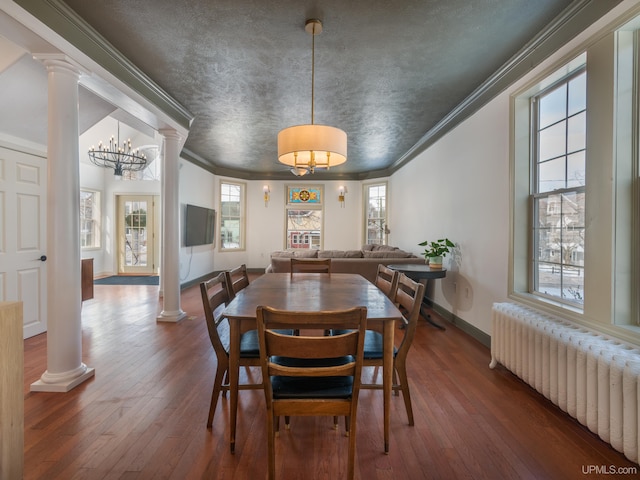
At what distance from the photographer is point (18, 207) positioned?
3283 millimetres

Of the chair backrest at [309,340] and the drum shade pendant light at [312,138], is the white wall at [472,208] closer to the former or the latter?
the drum shade pendant light at [312,138]

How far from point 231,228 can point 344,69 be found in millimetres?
6014

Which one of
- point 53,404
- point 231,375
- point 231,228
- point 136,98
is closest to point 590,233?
point 231,375

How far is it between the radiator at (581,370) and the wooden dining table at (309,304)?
3.47 ft

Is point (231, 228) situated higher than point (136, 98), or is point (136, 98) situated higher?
point (136, 98)

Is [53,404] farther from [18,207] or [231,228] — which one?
[231,228]

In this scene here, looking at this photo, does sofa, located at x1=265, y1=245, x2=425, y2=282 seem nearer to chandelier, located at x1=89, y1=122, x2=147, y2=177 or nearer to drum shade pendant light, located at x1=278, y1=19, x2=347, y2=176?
drum shade pendant light, located at x1=278, y1=19, x2=347, y2=176

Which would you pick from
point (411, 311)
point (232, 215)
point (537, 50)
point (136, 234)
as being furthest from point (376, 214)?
point (411, 311)

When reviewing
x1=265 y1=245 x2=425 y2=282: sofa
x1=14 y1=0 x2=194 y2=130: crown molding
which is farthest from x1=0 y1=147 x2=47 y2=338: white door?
x1=265 y1=245 x2=425 y2=282: sofa

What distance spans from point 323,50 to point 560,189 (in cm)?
224

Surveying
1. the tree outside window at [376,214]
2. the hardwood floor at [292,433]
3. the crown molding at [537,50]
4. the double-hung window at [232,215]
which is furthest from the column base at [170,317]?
the tree outside window at [376,214]

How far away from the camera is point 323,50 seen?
2707mm

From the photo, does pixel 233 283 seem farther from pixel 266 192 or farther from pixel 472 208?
pixel 266 192

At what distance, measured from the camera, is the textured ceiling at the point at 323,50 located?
2.19m
